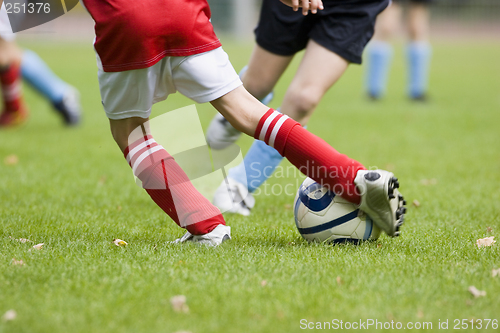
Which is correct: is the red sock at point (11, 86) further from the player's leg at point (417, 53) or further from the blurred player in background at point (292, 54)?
the player's leg at point (417, 53)

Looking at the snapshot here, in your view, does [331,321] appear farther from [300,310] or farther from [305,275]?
[305,275]

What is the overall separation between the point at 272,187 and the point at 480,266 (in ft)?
5.83

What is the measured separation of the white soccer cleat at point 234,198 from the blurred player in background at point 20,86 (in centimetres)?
344

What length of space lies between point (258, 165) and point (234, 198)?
0.80 feet

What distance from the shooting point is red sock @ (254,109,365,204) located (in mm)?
2021

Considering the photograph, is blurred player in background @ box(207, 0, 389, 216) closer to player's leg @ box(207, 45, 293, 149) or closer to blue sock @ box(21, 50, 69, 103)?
player's leg @ box(207, 45, 293, 149)

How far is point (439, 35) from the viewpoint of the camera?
2527 centimetres

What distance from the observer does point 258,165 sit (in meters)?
2.87

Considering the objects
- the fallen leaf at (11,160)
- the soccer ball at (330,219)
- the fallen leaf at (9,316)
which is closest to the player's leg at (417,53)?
the fallen leaf at (11,160)

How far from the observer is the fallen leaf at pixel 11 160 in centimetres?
410

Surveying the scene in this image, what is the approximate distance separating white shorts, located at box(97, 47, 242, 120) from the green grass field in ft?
1.91

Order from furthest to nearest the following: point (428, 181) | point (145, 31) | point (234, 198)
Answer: point (428, 181)
point (234, 198)
point (145, 31)

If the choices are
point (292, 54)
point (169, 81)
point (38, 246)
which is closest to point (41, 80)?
point (292, 54)

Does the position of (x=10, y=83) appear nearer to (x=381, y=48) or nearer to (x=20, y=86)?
(x=20, y=86)
